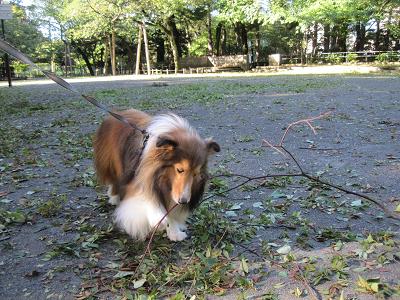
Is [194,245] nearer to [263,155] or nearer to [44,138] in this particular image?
[263,155]

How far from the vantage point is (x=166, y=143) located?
3.17 metres

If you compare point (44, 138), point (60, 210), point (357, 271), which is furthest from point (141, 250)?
point (44, 138)

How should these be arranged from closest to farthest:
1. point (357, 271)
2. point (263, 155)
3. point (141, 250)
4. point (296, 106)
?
point (357, 271)
point (141, 250)
point (263, 155)
point (296, 106)

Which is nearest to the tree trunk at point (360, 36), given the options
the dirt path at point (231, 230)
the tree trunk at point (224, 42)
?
the tree trunk at point (224, 42)

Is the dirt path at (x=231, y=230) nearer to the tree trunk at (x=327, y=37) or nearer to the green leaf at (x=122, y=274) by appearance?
the green leaf at (x=122, y=274)

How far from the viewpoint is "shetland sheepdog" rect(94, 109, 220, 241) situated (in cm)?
319

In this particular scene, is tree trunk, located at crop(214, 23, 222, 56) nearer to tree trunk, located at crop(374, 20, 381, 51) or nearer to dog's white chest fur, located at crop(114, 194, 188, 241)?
tree trunk, located at crop(374, 20, 381, 51)

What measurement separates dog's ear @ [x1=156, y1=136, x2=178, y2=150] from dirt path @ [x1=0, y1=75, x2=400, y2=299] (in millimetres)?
863

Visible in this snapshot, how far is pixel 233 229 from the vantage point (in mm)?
3822

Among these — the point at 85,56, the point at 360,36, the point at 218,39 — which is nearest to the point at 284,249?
the point at 360,36

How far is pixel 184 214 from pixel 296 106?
343 inches

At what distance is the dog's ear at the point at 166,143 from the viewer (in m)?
3.16

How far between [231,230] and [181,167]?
93cm

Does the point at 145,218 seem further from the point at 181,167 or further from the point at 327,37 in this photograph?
the point at 327,37
